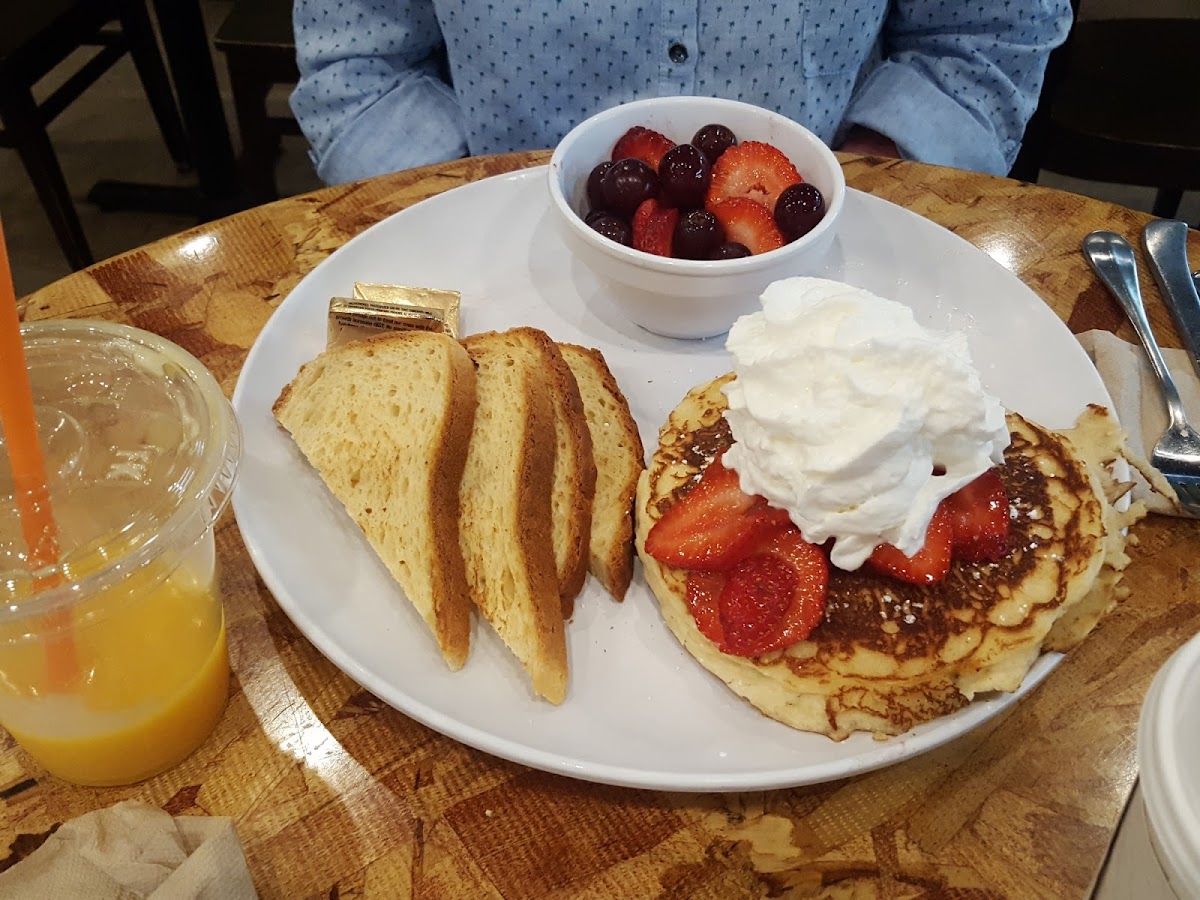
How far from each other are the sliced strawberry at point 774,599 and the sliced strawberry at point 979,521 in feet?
0.54

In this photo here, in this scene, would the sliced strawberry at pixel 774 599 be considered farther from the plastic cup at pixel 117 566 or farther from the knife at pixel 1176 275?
the knife at pixel 1176 275

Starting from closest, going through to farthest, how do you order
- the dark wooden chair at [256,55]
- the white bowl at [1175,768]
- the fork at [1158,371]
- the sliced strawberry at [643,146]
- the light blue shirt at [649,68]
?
the white bowl at [1175,768] < the fork at [1158,371] < the sliced strawberry at [643,146] < the light blue shirt at [649,68] < the dark wooden chair at [256,55]

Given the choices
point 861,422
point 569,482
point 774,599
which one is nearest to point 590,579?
point 569,482

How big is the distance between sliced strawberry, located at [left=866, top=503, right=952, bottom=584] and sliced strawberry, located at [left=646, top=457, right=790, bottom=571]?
0.39 feet

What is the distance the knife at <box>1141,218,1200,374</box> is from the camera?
1532 millimetres

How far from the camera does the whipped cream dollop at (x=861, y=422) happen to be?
1066 millimetres

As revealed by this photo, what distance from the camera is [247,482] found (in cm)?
128

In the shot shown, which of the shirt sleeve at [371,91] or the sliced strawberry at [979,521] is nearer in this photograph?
the sliced strawberry at [979,521]

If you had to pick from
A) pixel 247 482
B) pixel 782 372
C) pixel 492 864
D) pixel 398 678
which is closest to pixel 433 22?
pixel 247 482

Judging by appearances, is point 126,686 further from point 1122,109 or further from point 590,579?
point 1122,109

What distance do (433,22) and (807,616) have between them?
1.63m

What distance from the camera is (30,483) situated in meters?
0.88

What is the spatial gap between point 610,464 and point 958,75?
4.32ft

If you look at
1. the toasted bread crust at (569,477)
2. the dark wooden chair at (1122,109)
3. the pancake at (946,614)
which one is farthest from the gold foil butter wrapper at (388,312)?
the dark wooden chair at (1122,109)
